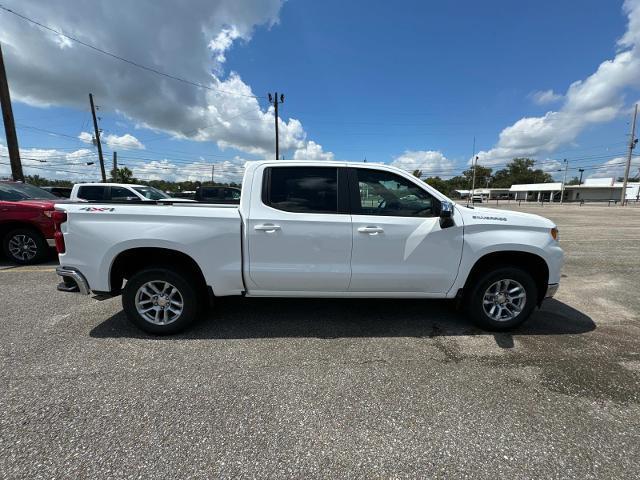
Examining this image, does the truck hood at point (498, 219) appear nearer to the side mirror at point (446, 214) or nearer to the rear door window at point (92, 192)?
the side mirror at point (446, 214)

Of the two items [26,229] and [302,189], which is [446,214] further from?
[26,229]

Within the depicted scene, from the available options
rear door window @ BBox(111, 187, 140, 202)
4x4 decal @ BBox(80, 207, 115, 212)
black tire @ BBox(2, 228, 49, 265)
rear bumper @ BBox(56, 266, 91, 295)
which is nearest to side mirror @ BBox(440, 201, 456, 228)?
4x4 decal @ BBox(80, 207, 115, 212)

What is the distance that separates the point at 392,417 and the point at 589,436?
4.22 ft

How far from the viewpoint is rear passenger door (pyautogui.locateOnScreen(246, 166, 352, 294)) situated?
10.7ft

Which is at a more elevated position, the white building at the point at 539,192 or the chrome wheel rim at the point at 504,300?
the white building at the point at 539,192

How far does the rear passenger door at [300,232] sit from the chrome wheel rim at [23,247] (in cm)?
588

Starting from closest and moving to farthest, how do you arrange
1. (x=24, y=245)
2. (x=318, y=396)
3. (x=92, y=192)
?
1. (x=318, y=396)
2. (x=24, y=245)
3. (x=92, y=192)

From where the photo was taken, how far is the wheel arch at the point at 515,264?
352cm

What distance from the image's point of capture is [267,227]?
3.26 m

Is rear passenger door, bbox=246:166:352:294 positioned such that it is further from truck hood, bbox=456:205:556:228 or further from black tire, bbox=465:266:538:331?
black tire, bbox=465:266:538:331

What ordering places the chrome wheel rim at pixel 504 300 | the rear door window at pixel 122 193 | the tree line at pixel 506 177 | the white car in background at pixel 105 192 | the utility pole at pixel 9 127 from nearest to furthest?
the chrome wheel rim at pixel 504 300 → the white car in background at pixel 105 192 → the rear door window at pixel 122 193 → the utility pole at pixel 9 127 → the tree line at pixel 506 177

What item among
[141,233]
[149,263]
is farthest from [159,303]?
[141,233]

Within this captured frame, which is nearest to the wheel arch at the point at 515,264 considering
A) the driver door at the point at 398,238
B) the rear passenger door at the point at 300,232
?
the driver door at the point at 398,238

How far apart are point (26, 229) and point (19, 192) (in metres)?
1.19
